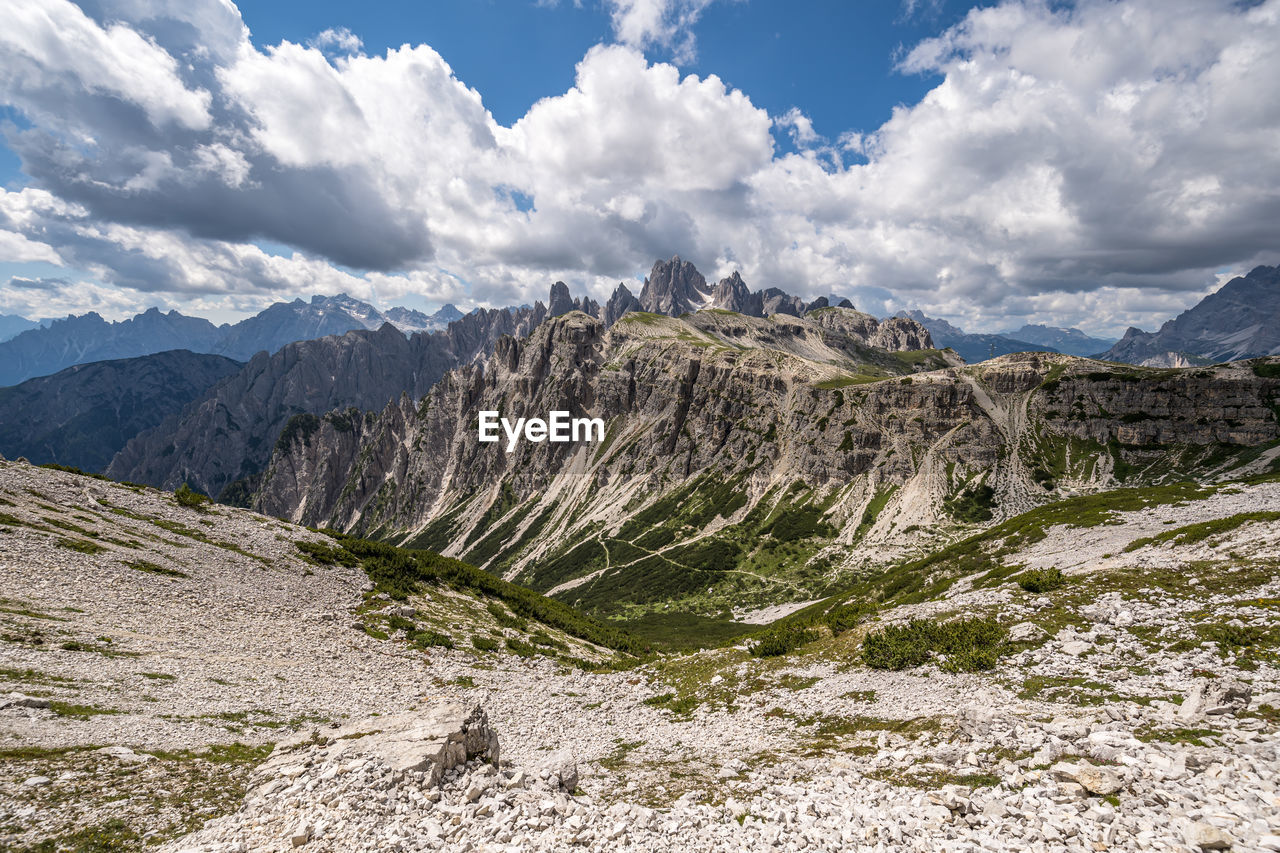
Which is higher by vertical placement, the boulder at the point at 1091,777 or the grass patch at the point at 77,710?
the boulder at the point at 1091,777

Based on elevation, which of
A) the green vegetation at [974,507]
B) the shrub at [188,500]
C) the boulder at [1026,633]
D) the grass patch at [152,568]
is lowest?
the green vegetation at [974,507]

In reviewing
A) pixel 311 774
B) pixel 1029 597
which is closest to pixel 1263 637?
pixel 1029 597

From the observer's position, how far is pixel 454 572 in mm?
60688

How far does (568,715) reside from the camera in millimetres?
33844

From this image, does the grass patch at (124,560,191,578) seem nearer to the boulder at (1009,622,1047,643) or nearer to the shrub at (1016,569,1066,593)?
the boulder at (1009,622,1047,643)

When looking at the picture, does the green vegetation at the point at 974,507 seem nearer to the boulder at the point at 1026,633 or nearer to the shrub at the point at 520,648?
the boulder at the point at 1026,633

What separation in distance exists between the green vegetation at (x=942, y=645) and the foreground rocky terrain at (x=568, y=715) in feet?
2.51

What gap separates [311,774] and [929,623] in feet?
116

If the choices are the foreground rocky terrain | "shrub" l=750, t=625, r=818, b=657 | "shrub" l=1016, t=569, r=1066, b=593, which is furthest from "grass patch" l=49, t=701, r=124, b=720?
"shrub" l=1016, t=569, r=1066, b=593

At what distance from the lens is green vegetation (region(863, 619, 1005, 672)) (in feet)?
95.9

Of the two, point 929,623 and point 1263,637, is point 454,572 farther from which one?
point 1263,637

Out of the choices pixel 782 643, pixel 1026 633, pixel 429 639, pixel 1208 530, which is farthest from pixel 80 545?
pixel 1208 530

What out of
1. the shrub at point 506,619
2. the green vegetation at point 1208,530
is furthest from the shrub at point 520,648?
the green vegetation at point 1208,530

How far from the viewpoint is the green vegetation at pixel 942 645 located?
29.2 meters
